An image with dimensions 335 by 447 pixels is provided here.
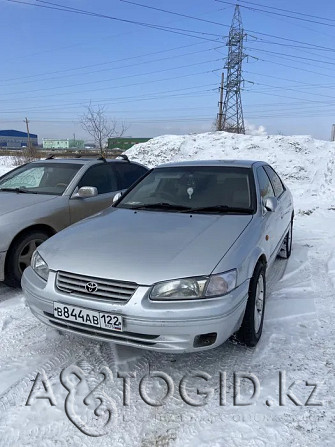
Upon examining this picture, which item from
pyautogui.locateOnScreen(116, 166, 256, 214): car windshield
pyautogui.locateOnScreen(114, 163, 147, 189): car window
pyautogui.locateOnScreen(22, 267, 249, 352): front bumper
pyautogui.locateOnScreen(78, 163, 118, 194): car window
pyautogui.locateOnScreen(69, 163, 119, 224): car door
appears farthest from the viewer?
pyautogui.locateOnScreen(114, 163, 147, 189): car window

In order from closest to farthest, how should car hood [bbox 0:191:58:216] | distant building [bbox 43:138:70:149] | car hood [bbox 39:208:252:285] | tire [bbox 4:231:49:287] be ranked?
car hood [bbox 39:208:252:285], tire [bbox 4:231:49:287], car hood [bbox 0:191:58:216], distant building [bbox 43:138:70:149]

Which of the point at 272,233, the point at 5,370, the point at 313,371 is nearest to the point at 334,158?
the point at 272,233

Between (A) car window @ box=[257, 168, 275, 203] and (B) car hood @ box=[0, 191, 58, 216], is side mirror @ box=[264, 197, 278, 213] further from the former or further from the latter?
(B) car hood @ box=[0, 191, 58, 216]

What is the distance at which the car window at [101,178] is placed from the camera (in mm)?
5043

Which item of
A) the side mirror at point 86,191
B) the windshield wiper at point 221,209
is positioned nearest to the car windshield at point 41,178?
the side mirror at point 86,191

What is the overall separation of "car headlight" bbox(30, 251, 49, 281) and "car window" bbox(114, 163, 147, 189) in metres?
2.80

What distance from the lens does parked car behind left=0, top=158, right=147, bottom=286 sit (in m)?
3.96

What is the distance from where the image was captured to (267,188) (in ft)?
13.4

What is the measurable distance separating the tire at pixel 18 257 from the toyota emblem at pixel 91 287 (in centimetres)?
189

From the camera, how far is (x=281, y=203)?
4.46 m

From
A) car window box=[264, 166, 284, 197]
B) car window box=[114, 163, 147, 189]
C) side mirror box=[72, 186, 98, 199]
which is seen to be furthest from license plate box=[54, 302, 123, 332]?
car window box=[114, 163, 147, 189]

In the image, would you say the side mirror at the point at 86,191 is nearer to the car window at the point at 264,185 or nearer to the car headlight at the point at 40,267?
the car headlight at the point at 40,267

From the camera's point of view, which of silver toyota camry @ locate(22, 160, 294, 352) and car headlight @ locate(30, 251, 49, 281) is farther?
car headlight @ locate(30, 251, 49, 281)

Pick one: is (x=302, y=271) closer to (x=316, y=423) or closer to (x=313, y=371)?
(x=313, y=371)
